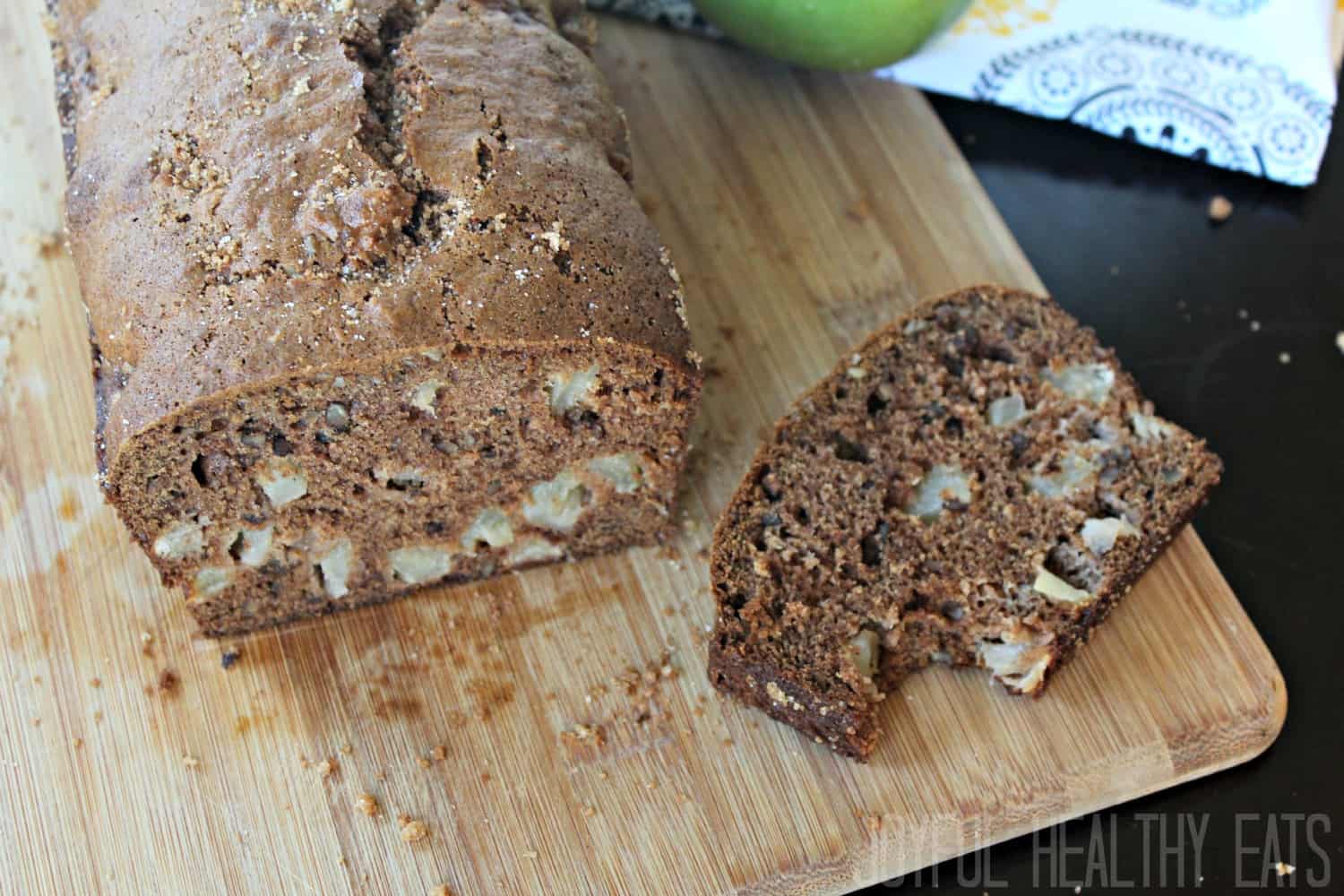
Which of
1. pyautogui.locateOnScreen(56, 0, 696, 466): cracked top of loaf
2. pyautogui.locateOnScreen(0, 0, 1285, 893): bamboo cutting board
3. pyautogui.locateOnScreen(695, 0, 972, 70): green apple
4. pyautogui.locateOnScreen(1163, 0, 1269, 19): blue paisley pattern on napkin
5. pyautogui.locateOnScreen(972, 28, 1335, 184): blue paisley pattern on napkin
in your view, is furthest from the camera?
pyautogui.locateOnScreen(1163, 0, 1269, 19): blue paisley pattern on napkin

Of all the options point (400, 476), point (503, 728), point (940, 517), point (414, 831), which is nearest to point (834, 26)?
point (940, 517)

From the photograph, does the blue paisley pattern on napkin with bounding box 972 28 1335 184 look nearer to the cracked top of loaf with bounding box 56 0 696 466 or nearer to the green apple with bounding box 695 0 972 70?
the green apple with bounding box 695 0 972 70

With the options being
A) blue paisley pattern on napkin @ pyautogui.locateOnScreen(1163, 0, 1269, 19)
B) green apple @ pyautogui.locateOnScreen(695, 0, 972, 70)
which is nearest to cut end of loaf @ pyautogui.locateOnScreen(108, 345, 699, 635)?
green apple @ pyautogui.locateOnScreen(695, 0, 972, 70)

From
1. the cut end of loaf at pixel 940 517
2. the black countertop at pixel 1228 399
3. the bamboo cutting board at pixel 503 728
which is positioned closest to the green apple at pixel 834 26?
the black countertop at pixel 1228 399

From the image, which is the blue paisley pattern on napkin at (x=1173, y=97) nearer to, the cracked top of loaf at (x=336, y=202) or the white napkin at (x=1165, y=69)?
the white napkin at (x=1165, y=69)

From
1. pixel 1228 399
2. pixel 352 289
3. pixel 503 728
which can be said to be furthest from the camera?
pixel 1228 399

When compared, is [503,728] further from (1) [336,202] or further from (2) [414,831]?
(1) [336,202]

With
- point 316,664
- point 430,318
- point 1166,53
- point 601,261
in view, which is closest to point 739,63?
point 1166,53
